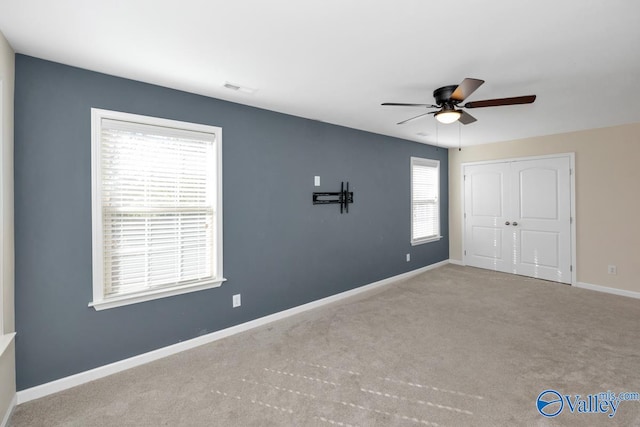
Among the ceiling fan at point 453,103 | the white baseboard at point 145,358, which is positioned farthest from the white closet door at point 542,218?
the white baseboard at point 145,358

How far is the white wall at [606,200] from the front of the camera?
13.4ft

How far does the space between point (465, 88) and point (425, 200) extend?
354 cm

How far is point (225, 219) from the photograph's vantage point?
303 cm

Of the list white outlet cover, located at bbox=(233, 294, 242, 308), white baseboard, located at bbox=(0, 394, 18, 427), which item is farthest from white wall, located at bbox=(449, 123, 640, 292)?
white baseboard, located at bbox=(0, 394, 18, 427)

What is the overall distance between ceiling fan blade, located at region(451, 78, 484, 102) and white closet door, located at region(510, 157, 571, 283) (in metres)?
3.36

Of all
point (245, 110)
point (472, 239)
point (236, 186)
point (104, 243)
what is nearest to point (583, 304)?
point (472, 239)

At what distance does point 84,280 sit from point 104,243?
0.30 metres

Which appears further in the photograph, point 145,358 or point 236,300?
point 236,300

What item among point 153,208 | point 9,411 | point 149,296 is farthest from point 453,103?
point 9,411

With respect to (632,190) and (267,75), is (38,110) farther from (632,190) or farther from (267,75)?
(632,190)

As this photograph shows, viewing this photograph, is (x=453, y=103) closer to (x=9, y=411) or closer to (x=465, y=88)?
(x=465, y=88)

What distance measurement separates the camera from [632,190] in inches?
160

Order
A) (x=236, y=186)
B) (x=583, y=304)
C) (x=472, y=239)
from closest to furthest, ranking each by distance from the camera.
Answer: (x=236, y=186) → (x=583, y=304) → (x=472, y=239)

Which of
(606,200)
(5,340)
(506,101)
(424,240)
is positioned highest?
(506,101)
